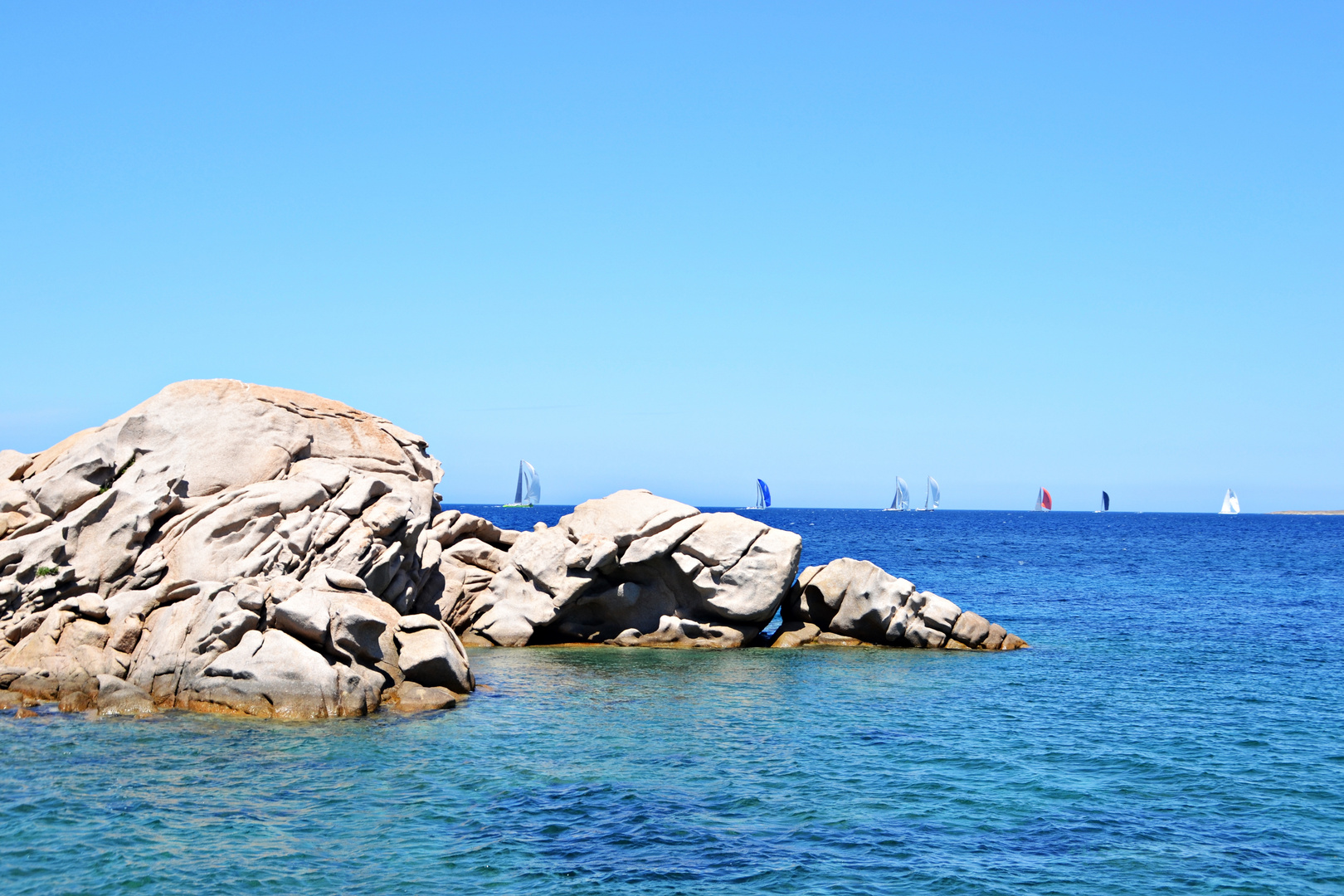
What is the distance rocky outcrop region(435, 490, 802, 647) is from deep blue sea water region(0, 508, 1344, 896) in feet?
10.4

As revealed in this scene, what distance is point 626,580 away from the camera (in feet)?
129

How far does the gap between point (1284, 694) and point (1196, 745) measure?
9040mm

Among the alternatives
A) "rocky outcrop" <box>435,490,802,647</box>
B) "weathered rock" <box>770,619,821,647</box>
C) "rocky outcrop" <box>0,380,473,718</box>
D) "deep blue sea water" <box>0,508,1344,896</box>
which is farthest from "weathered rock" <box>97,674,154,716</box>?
"weathered rock" <box>770,619,821,647</box>

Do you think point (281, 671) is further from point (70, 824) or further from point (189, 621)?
point (70, 824)

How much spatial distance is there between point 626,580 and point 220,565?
1561cm

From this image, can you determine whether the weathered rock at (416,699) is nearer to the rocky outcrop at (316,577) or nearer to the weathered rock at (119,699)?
the rocky outcrop at (316,577)

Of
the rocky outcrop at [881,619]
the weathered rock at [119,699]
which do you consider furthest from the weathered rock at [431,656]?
the rocky outcrop at [881,619]

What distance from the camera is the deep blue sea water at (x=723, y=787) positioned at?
15898mm

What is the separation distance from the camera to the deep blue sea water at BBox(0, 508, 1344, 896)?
52.2 ft

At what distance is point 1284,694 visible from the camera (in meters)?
31.2

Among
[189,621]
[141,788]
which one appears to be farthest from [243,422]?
[141,788]

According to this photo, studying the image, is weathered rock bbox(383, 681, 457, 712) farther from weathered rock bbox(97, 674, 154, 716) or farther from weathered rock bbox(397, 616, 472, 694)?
weathered rock bbox(97, 674, 154, 716)

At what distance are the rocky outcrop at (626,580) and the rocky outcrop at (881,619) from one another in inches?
88.5

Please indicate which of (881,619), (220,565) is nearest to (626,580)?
(881,619)
